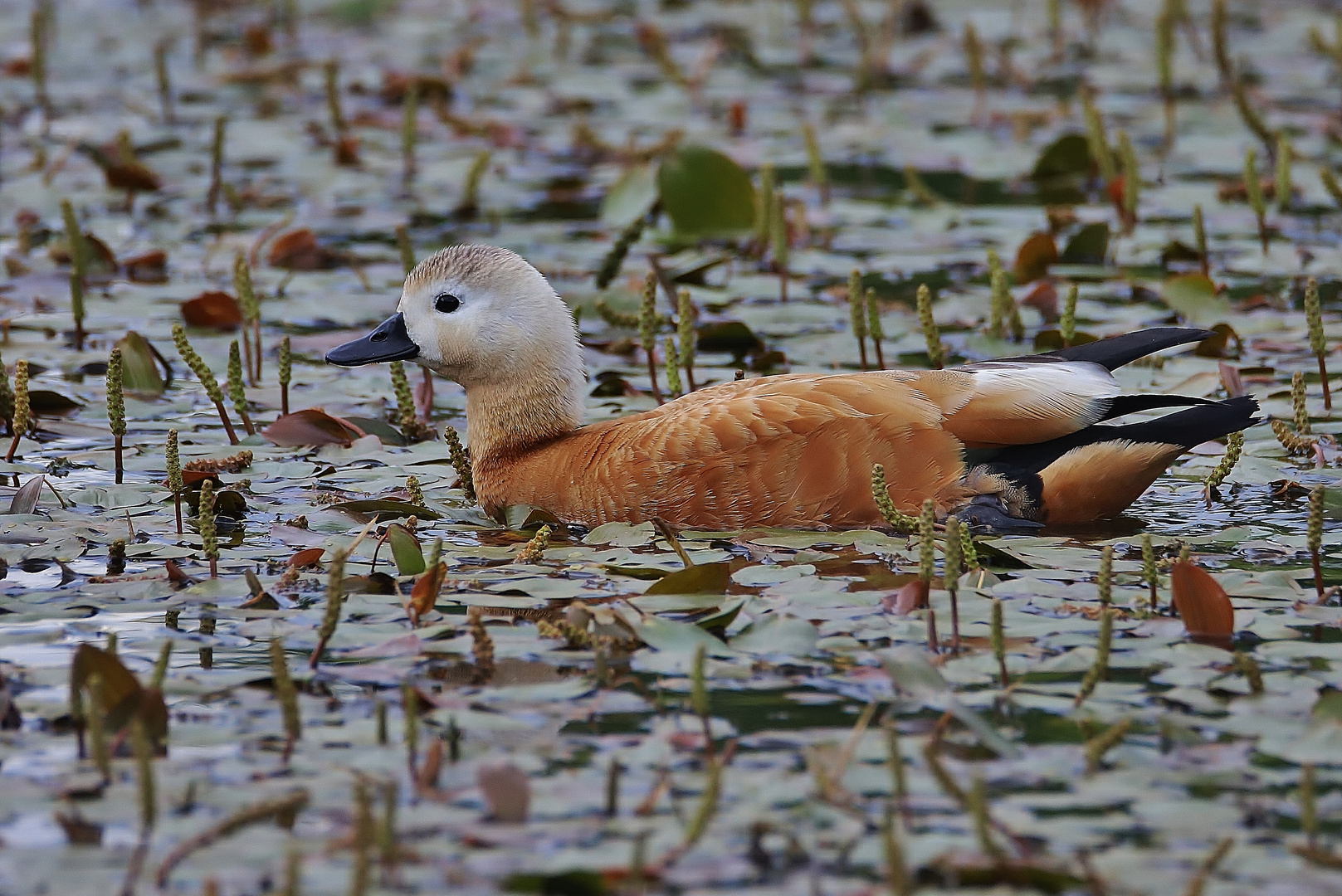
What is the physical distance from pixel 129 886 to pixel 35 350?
16.9ft

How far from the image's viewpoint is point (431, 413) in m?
7.83

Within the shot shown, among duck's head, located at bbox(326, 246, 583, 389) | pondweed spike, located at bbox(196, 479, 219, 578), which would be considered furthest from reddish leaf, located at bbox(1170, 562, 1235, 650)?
duck's head, located at bbox(326, 246, 583, 389)

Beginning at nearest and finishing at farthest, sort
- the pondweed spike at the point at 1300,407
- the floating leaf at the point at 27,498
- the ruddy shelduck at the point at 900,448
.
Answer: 1. the floating leaf at the point at 27,498
2. the ruddy shelduck at the point at 900,448
3. the pondweed spike at the point at 1300,407

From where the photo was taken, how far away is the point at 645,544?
5.86 m

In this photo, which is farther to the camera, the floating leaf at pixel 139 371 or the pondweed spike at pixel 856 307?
the floating leaf at pixel 139 371

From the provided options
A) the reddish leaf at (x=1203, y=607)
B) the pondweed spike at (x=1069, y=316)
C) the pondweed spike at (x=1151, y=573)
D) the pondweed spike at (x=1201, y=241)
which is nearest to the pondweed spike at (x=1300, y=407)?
the pondweed spike at (x=1069, y=316)

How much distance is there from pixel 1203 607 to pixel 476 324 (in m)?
3.02

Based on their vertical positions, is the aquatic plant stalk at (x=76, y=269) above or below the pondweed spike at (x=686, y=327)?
above

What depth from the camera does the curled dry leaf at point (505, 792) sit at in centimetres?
377

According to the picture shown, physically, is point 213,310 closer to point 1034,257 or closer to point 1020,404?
point 1034,257

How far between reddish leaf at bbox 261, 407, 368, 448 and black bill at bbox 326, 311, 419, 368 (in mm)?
321

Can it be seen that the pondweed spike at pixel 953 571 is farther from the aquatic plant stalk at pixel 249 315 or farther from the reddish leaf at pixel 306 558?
the aquatic plant stalk at pixel 249 315

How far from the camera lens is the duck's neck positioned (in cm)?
674

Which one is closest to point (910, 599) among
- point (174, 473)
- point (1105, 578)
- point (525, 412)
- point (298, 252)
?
point (1105, 578)
